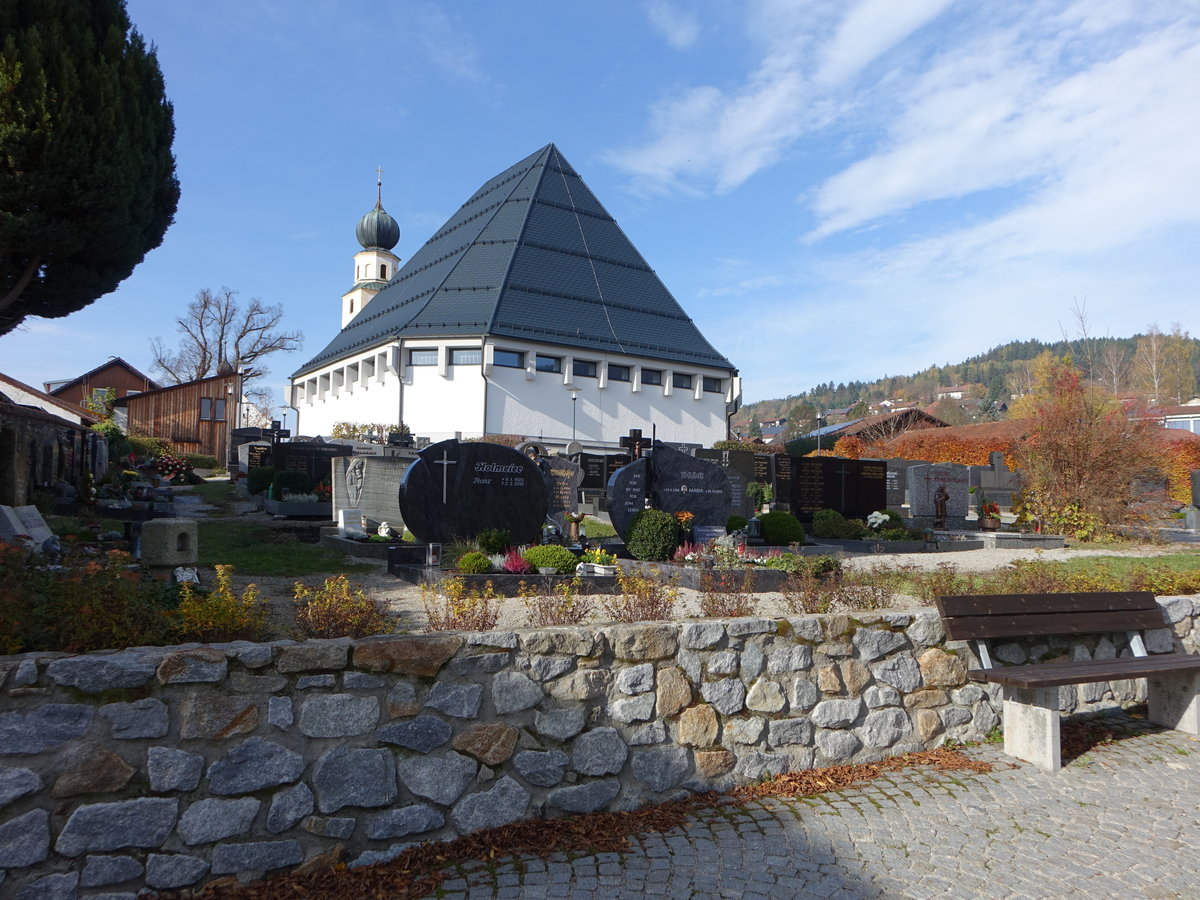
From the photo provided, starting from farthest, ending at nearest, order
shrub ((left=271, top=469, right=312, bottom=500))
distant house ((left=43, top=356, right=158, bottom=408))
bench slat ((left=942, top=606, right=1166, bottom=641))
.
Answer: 1. distant house ((left=43, top=356, right=158, bottom=408))
2. shrub ((left=271, top=469, right=312, bottom=500))
3. bench slat ((left=942, top=606, right=1166, bottom=641))

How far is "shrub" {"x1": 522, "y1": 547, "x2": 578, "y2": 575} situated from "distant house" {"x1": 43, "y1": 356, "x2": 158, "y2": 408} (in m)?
46.8

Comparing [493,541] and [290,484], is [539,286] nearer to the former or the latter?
[290,484]

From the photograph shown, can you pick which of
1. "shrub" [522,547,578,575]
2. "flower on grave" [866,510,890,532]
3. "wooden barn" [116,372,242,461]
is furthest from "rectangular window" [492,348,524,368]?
"shrub" [522,547,578,575]

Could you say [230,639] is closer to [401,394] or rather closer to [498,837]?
[498,837]

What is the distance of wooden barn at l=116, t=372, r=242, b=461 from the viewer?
3712 centimetres

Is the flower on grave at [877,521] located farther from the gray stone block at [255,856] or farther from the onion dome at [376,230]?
the onion dome at [376,230]

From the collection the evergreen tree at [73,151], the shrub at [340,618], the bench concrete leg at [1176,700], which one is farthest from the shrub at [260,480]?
the bench concrete leg at [1176,700]

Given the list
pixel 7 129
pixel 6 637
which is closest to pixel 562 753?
pixel 6 637

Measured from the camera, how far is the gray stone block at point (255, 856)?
9.93ft

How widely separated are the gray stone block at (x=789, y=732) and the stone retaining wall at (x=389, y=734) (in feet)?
0.03

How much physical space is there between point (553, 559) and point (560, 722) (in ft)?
16.7

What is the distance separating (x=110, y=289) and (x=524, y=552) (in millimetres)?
6281

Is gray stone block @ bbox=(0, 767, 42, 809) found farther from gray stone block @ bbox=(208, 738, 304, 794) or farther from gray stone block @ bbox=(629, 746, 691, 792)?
gray stone block @ bbox=(629, 746, 691, 792)

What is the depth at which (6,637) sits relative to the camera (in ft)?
9.98
